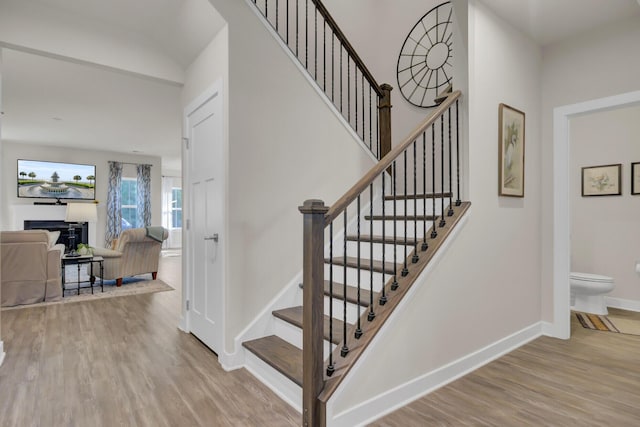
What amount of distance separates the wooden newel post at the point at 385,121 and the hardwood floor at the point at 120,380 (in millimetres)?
2424

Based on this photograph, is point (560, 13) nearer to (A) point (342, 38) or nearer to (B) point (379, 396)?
(A) point (342, 38)

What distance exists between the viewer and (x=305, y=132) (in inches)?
112

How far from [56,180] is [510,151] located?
9.13m

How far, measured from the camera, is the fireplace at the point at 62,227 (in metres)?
7.59

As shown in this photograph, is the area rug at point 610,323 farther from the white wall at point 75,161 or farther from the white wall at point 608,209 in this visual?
the white wall at point 75,161

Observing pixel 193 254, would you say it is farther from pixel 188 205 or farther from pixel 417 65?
pixel 417 65

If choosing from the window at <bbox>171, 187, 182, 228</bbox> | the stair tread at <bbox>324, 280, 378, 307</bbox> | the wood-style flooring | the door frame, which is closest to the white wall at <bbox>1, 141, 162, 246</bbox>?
the window at <bbox>171, 187, 182, 228</bbox>

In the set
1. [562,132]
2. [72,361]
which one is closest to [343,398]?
[72,361]

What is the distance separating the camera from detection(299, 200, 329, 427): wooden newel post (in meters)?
1.66

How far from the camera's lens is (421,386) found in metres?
2.08

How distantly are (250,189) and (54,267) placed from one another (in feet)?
11.6

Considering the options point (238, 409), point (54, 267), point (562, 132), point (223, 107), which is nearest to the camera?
point (238, 409)

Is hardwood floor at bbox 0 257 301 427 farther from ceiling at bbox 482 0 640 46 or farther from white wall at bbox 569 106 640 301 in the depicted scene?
white wall at bbox 569 106 640 301

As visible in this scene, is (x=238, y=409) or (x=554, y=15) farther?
(x=554, y=15)
